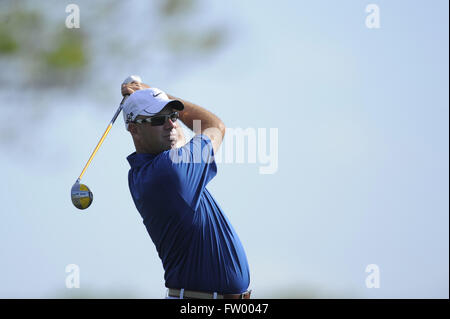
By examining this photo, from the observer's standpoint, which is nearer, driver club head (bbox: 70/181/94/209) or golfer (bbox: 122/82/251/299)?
golfer (bbox: 122/82/251/299)

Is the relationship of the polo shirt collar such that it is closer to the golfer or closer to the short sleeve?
the golfer

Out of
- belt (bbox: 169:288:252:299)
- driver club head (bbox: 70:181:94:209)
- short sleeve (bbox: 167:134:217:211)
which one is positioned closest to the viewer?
short sleeve (bbox: 167:134:217:211)

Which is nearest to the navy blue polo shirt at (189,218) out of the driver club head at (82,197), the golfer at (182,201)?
the golfer at (182,201)

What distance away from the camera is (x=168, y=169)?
8.08 ft

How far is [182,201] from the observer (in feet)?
8.20

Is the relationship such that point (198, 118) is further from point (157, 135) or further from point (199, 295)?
point (199, 295)

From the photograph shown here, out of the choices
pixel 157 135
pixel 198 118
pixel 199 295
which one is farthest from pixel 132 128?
pixel 199 295

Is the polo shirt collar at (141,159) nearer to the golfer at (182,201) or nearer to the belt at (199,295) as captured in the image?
the golfer at (182,201)

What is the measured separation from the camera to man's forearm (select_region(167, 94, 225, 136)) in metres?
2.65

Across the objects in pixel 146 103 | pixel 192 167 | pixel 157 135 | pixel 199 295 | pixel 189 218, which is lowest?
pixel 199 295

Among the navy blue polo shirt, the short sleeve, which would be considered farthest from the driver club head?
the short sleeve

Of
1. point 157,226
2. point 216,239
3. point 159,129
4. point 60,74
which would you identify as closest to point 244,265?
point 216,239

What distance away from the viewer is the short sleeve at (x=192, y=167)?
2.47 meters

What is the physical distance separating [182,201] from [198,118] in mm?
329
